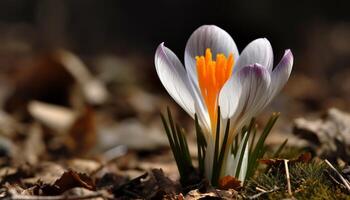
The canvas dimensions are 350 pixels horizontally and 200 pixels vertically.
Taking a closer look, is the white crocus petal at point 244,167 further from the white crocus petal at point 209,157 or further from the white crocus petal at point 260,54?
the white crocus petal at point 260,54

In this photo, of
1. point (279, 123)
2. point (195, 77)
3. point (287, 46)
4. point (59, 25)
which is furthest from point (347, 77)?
point (195, 77)

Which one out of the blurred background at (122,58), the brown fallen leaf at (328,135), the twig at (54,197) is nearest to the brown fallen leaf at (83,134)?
the blurred background at (122,58)

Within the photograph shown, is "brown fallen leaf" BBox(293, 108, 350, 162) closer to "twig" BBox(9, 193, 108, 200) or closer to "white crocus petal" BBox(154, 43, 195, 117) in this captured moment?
"white crocus petal" BBox(154, 43, 195, 117)

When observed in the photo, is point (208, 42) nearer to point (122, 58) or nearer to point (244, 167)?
A: point (244, 167)

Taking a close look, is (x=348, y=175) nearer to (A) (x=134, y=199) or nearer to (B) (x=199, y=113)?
(B) (x=199, y=113)

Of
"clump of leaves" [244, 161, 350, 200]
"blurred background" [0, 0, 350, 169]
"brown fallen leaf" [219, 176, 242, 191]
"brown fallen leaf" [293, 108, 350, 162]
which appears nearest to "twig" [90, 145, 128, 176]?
"blurred background" [0, 0, 350, 169]

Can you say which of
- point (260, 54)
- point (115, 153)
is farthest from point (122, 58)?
point (260, 54)

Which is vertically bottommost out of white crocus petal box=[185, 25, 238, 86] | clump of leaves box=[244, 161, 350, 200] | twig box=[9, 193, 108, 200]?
clump of leaves box=[244, 161, 350, 200]

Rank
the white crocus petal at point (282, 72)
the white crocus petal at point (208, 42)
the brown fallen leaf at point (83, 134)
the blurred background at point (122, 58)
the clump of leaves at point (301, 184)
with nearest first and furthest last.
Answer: the clump of leaves at point (301, 184) → the white crocus petal at point (282, 72) → the white crocus petal at point (208, 42) → the brown fallen leaf at point (83, 134) → the blurred background at point (122, 58)
